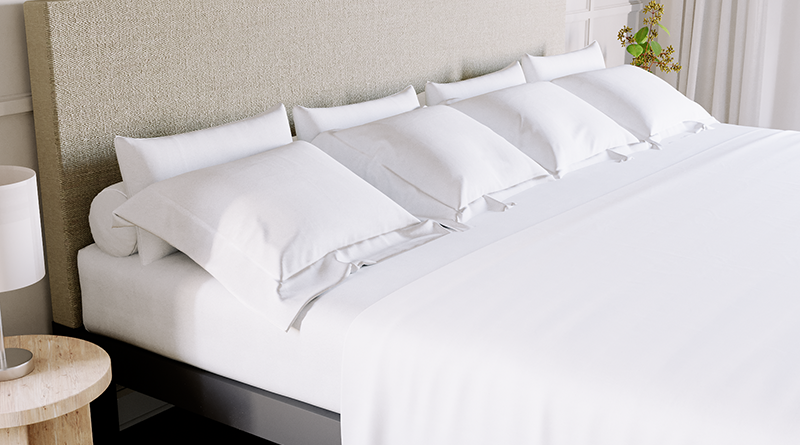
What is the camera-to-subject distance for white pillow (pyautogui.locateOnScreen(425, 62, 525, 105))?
3055 millimetres

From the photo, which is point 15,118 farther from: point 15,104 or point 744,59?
point 744,59

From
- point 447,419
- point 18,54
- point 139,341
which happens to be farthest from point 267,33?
point 447,419

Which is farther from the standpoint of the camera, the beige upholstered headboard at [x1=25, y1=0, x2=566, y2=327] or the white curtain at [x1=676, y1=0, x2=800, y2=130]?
the white curtain at [x1=676, y1=0, x2=800, y2=130]

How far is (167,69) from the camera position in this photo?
2.25 m

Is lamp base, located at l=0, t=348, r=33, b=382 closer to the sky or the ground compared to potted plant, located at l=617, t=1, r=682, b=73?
closer to the ground

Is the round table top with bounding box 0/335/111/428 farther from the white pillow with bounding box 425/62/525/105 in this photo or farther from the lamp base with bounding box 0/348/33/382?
the white pillow with bounding box 425/62/525/105

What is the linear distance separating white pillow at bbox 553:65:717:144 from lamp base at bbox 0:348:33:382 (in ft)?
7.75

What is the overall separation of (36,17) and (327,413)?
126cm

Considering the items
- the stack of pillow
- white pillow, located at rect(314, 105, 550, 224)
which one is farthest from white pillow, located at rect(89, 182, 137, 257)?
white pillow, located at rect(314, 105, 550, 224)

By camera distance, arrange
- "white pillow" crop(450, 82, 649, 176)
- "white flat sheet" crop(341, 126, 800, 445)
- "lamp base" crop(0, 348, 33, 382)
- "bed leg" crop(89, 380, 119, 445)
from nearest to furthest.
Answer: "white flat sheet" crop(341, 126, 800, 445), "lamp base" crop(0, 348, 33, 382), "bed leg" crop(89, 380, 119, 445), "white pillow" crop(450, 82, 649, 176)

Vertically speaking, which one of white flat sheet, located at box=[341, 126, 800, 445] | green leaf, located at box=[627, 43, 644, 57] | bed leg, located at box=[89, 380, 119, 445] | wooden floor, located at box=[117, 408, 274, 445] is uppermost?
green leaf, located at box=[627, 43, 644, 57]

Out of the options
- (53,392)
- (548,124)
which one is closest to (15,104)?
(53,392)

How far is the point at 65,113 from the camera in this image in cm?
203

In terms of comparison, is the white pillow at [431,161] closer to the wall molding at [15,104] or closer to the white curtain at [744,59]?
the wall molding at [15,104]
